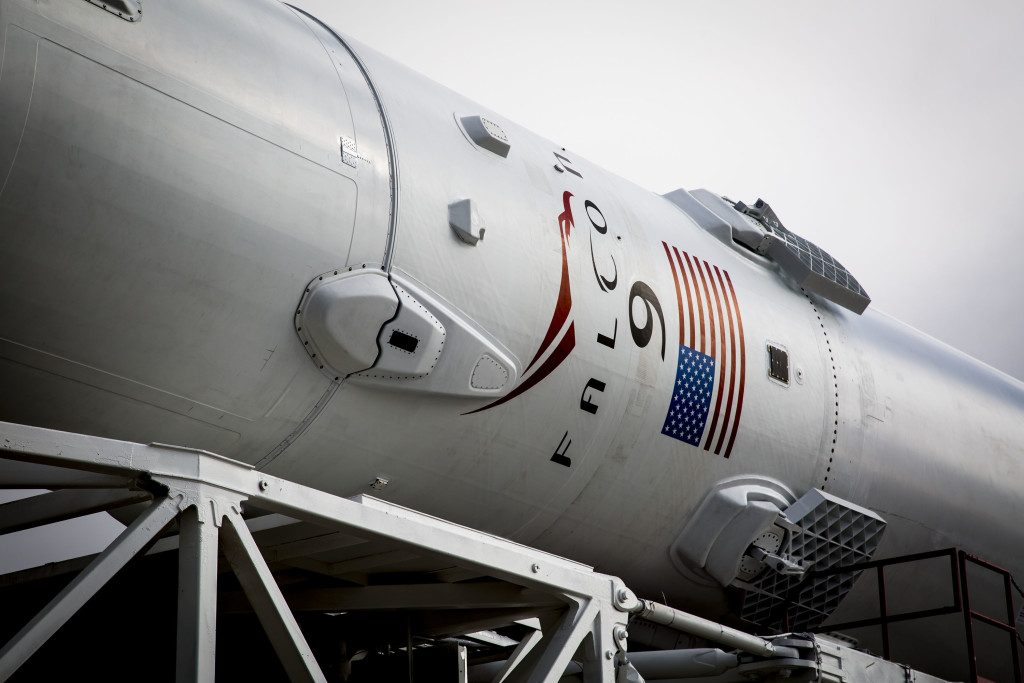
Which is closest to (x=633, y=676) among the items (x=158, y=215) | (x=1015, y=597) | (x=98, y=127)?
(x=158, y=215)

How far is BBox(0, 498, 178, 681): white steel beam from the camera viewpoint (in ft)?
11.6

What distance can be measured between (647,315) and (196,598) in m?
3.72

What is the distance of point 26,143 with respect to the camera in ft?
14.9

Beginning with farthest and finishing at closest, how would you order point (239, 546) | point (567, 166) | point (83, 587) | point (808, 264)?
point (808, 264) < point (567, 166) < point (239, 546) < point (83, 587)

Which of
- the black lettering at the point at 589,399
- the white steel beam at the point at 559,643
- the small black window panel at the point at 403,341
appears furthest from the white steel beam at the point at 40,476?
the black lettering at the point at 589,399

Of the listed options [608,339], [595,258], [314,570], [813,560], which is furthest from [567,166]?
[813,560]

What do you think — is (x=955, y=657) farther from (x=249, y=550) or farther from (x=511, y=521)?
(x=249, y=550)

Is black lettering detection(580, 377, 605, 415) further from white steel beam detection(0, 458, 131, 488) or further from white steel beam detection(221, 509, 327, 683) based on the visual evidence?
white steel beam detection(0, 458, 131, 488)

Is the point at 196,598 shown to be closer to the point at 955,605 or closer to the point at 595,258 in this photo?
the point at 595,258

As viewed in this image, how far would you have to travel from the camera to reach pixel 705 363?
712 centimetres

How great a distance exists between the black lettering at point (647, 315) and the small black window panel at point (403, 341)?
5.57ft

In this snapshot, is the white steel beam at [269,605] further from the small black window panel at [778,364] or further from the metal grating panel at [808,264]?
the metal grating panel at [808,264]

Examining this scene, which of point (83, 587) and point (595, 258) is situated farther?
point (595, 258)

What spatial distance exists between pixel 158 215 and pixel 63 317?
24.5 inches
